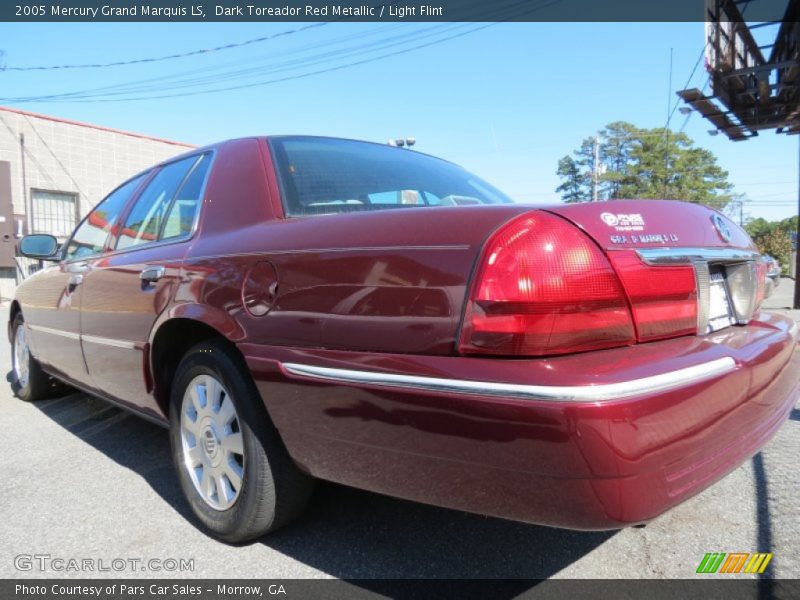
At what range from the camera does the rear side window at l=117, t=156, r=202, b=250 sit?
291cm

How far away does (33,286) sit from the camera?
4.25 meters

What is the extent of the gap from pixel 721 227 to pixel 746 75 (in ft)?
36.3

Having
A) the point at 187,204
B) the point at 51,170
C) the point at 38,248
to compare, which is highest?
the point at 51,170

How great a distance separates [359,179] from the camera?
244 centimetres

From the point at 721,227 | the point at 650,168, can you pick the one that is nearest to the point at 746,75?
the point at 721,227

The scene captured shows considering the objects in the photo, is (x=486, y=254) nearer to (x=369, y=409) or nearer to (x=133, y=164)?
(x=369, y=409)

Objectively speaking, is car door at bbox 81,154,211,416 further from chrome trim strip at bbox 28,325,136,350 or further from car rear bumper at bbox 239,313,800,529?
car rear bumper at bbox 239,313,800,529

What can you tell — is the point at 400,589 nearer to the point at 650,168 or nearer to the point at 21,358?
the point at 21,358

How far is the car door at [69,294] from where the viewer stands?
3.42 m

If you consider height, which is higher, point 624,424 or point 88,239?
point 88,239

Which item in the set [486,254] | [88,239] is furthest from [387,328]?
[88,239]

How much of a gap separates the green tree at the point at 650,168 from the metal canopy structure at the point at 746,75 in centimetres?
2199

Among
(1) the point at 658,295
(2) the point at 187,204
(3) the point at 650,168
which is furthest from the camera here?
(3) the point at 650,168

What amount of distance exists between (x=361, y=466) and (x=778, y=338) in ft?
5.26
